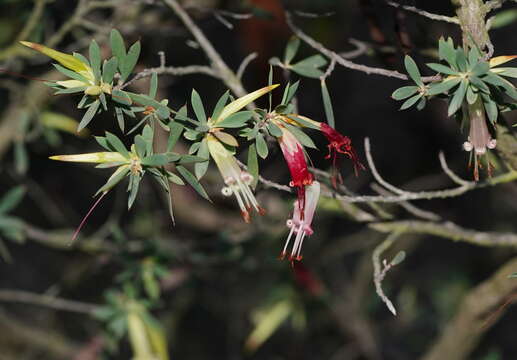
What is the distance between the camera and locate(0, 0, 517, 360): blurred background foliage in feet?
6.25

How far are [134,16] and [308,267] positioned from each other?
3.16ft

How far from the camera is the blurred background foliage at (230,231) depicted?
191 cm

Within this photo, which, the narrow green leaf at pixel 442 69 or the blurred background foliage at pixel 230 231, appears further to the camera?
the blurred background foliage at pixel 230 231

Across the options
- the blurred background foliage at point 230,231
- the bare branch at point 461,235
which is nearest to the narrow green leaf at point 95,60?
the blurred background foliage at point 230,231

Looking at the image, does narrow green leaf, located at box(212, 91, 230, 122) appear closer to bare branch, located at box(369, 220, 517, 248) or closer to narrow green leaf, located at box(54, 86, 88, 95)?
narrow green leaf, located at box(54, 86, 88, 95)

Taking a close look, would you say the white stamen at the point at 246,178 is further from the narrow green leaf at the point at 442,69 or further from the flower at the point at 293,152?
the narrow green leaf at the point at 442,69

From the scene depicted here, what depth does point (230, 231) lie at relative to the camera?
2033 millimetres

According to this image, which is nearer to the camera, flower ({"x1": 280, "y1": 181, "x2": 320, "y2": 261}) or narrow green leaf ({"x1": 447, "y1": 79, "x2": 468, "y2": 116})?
narrow green leaf ({"x1": 447, "y1": 79, "x2": 468, "y2": 116})

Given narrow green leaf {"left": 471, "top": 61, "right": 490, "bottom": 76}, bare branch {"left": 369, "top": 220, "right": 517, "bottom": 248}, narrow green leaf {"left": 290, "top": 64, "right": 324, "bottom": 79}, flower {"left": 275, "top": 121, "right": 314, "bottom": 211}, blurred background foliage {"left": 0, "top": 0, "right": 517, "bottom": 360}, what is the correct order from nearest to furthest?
narrow green leaf {"left": 471, "top": 61, "right": 490, "bottom": 76}, flower {"left": 275, "top": 121, "right": 314, "bottom": 211}, narrow green leaf {"left": 290, "top": 64, "right": 324, "bottom": 79}, bare branch {"left": 369, "top": 220, "right": 517, "bottom": 248}, blurred background foliage {"left": 0, "top": 0, "right": 517, "bottom": 360}

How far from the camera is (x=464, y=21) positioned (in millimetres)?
1004

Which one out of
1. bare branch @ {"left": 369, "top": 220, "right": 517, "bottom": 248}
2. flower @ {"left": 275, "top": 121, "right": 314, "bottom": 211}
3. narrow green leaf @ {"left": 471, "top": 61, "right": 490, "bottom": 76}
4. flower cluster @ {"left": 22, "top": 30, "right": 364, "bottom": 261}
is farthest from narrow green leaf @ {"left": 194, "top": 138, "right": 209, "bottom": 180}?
bare branch @ {"left": 369, "top": 220, "right": 517, "bottom": 248}

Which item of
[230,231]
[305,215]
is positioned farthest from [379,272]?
[230,231]

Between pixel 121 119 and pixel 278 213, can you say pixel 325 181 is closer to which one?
pixel 121 119

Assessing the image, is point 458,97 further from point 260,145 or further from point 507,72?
point 260,145
